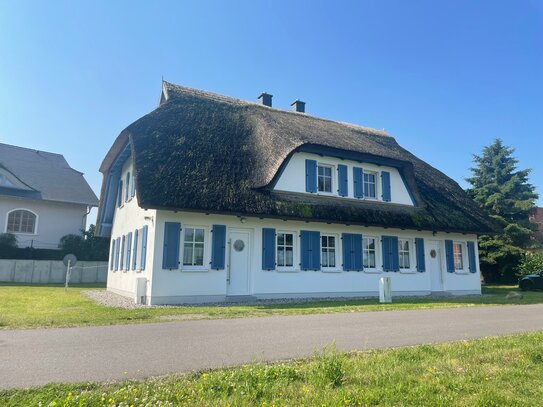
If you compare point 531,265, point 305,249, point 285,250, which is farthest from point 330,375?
point 531,265

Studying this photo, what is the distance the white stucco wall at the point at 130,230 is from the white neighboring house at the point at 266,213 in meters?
0.07

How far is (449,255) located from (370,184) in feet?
16.4

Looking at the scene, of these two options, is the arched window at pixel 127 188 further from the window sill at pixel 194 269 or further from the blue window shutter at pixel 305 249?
the blue window shutter at pixel 305 249

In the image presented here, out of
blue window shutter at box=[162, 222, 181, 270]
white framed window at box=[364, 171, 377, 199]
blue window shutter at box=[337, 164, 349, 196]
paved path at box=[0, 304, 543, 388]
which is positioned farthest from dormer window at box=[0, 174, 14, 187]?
paved path at box=[0, 304, 543, 388]

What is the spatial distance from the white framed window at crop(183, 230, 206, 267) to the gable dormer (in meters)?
3.29

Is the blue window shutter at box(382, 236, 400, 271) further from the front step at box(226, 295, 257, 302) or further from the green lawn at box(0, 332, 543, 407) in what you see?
the green lawn at box(0, 332, 543, 407)

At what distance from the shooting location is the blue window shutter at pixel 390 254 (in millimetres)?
16844

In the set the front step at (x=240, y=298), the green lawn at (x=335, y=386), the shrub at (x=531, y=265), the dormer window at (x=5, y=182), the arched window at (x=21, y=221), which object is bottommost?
the green lawn at (x=335, y=386)

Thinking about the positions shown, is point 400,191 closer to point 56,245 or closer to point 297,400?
point 297,400

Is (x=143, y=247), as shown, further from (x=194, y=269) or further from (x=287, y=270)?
(x=287, y=270)

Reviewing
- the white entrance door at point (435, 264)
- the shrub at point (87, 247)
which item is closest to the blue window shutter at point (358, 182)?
the white entrance door at point (435, 264)

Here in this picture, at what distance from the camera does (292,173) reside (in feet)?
51.2

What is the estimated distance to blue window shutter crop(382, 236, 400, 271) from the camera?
16.8m

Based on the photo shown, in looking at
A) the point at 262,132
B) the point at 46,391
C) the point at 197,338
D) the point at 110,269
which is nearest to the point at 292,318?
the point at 197,338
